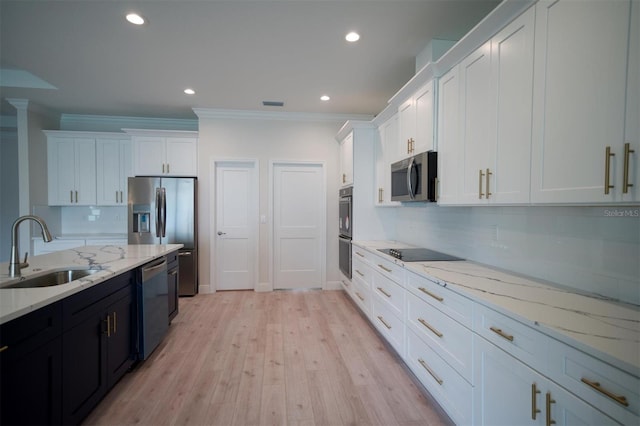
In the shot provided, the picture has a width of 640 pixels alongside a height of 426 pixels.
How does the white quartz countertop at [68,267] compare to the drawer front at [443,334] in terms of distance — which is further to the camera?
the drawer front at [443,334]

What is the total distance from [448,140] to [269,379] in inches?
90.9

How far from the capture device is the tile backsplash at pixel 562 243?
1.28 m

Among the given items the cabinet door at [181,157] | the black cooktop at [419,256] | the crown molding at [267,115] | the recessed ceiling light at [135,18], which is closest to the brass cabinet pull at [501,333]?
the black cooktop at [419,256]

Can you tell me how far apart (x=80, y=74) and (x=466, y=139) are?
4.08m

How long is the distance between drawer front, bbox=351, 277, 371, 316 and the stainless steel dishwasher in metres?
2.07

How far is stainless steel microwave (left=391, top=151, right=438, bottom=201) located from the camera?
228 centimetres

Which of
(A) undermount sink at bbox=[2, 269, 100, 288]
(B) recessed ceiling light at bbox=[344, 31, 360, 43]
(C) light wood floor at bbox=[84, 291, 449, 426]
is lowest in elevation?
(C) light wood floor at bbox=[84, 291, 449, 426]

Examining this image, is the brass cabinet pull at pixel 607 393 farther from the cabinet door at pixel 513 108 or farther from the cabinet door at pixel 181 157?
the cabinet door at pixel 181 157

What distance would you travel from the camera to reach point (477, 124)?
5.94 feet

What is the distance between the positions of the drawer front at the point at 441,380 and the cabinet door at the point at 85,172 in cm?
510

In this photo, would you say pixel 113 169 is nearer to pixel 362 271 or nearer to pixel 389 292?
pixel 362 271

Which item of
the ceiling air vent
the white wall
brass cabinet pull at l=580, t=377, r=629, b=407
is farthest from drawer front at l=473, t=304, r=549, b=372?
the ceiling air vent

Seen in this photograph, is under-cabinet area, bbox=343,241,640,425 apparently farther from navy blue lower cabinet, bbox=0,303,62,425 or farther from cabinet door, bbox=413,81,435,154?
navy blue lower cabinet, bbox=0,303,62,425

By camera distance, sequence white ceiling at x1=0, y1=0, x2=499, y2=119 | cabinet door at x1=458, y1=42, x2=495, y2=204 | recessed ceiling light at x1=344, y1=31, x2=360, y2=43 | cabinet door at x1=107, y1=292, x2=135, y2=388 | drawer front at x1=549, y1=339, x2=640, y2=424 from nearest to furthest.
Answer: drawer front at x1=549, y1=339, x2=640, y2=424 < cabinet door at x1=458, y1=42, x2=495, y2=204 < cabinet door at x1=107, y1=292, x2=135, y2=388 < white ceiling at x1=0, y1=0, x2=499, y2=119 < recessed ceiling light at x1=344, y1=31, x2=360, y2=43
